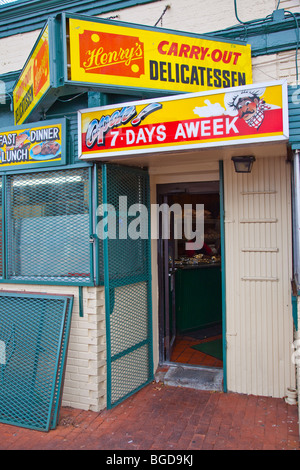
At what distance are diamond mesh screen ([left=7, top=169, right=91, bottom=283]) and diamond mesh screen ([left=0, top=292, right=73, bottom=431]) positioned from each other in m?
0.36

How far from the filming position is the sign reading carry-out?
11.5 feet

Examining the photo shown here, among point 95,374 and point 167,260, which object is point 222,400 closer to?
point 95,374

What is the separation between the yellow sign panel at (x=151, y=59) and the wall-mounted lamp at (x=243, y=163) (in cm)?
81

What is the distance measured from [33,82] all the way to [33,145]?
713mm

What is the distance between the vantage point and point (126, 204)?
4.83 meters

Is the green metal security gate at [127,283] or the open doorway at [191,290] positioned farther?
the open doorway at [191,290]

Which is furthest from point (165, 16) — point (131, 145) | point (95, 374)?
point (95, 374)

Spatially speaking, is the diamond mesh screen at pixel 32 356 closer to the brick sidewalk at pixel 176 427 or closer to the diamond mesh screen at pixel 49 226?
the brick sidewalk at pixel 176 427

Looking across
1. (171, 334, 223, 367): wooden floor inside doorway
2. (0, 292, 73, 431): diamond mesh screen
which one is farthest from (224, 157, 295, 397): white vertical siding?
(0, 292, 73, 431): diamond mesh screen

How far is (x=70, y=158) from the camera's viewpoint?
180 inches

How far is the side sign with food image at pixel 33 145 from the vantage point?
4.57m

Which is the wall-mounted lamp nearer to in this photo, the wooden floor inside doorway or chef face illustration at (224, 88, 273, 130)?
chef face illustration at (224, 88, 273, 130)

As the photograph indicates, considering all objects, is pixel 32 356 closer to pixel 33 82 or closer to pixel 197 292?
pixel 33 82

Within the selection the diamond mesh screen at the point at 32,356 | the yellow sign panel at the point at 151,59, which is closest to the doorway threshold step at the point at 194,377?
the diamond mesh screen at the point at 32,356
